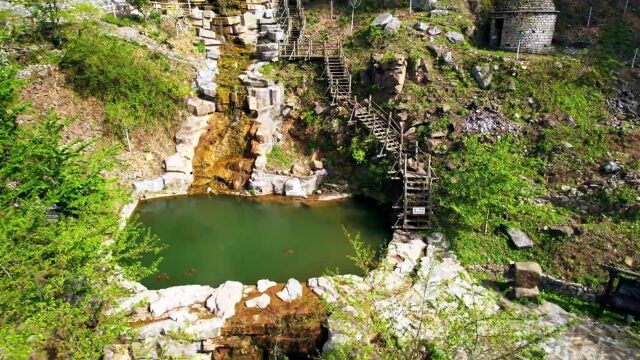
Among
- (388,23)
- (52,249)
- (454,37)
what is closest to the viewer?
(52,249)

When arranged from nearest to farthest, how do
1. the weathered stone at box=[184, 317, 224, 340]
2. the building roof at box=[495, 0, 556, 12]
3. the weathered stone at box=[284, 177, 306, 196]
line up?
the weathered stone at box=[184, 317, 224, 340] → the weathered stone at box=[284, 177, 306, 196] → the building roof at box=[495, 0, 556, 12]

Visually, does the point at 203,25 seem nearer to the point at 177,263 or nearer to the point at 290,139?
the point at 290,139

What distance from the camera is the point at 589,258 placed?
1334 cm

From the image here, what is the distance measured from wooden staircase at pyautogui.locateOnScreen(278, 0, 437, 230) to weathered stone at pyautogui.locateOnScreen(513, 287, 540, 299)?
14.2 ft

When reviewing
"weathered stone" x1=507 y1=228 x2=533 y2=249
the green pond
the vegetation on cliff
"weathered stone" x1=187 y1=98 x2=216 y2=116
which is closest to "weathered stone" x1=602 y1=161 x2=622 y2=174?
"weathered stone" x1=507 y1=228 x2=533 y2=249

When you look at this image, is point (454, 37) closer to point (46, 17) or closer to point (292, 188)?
point (292, 188)

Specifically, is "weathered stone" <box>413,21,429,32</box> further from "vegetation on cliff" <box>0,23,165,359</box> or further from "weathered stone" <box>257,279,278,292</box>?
"vegetation on cliff" <box>0,23,165,359</box>

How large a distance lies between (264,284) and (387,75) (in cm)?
1355

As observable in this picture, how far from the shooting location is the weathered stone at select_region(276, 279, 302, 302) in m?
12.7

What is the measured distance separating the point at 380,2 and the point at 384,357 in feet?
85.9

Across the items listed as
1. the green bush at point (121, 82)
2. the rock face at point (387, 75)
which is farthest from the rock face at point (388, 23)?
the green bush at point (121, 82)

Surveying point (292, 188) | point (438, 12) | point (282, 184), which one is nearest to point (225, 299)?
point (292, 188)

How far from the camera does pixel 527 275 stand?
41.1ft

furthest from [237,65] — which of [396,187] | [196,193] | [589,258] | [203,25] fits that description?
[589,258]
